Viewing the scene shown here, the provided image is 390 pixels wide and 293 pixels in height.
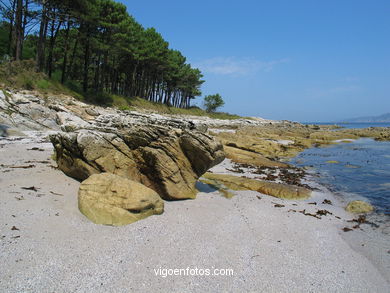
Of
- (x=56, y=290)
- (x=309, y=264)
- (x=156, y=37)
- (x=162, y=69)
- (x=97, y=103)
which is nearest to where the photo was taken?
(x=56, y=290)

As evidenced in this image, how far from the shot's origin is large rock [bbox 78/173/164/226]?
495 cm

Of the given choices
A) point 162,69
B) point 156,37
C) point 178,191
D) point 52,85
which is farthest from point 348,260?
point 162,69

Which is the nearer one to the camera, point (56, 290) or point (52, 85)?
point (56, 290)

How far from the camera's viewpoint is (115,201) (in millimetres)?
5203

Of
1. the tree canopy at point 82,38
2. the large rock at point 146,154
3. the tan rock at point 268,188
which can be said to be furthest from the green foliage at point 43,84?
the tan rock at point 268,188

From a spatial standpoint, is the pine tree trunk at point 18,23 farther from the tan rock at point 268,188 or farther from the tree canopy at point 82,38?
the tan rock at point 268,188

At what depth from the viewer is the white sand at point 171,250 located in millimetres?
3502

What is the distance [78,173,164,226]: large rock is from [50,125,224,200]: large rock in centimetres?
116

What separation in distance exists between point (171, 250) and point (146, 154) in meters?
3.24

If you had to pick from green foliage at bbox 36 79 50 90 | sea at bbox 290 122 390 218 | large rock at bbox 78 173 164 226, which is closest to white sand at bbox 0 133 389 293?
large rock at bbox 78 173 164 226

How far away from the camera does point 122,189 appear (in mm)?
5445

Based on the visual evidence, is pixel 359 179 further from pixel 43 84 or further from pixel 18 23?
pixel 18 23

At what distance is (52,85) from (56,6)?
8.20m

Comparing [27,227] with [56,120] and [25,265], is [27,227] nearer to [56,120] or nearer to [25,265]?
[25,265]
